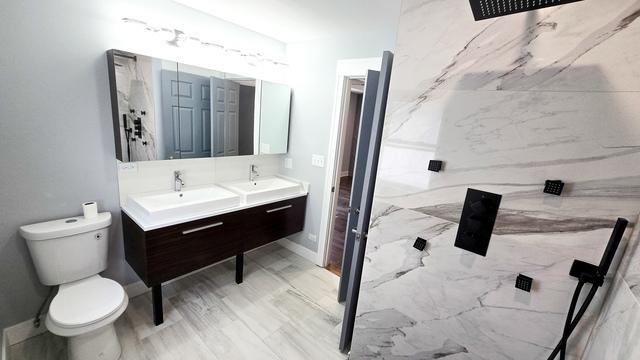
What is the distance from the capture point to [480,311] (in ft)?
3.80

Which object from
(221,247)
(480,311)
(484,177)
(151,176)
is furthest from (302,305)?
(484,177)

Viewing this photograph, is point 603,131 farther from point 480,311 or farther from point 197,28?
point 197,28

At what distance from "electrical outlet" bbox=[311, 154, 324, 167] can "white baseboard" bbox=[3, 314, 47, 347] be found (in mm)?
2402

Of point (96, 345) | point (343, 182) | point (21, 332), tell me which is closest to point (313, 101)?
point (96, 345)

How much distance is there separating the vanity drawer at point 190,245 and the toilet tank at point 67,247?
14.2 inches

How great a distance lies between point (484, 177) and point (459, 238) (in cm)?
29

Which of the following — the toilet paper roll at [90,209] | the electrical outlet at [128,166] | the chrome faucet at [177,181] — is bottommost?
the toilet paper roll at [90,209]

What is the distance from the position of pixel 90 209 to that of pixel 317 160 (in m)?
1.87

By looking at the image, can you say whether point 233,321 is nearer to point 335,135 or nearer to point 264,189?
point 264,189

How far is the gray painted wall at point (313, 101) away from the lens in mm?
2365

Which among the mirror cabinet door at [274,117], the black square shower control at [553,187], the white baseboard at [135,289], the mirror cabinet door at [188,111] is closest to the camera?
the black square shower control at [553,187]

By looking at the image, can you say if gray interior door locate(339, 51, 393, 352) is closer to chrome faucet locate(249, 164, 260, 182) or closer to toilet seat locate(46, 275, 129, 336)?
toilet seat locate(46, 275, 129, 336)

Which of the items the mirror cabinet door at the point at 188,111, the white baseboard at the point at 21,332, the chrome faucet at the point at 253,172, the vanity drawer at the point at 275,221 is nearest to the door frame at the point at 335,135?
the vanity drawer at the point at 275,221

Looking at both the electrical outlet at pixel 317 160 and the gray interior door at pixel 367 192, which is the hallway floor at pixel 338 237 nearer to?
the electrical outlet at pixel 317 160
